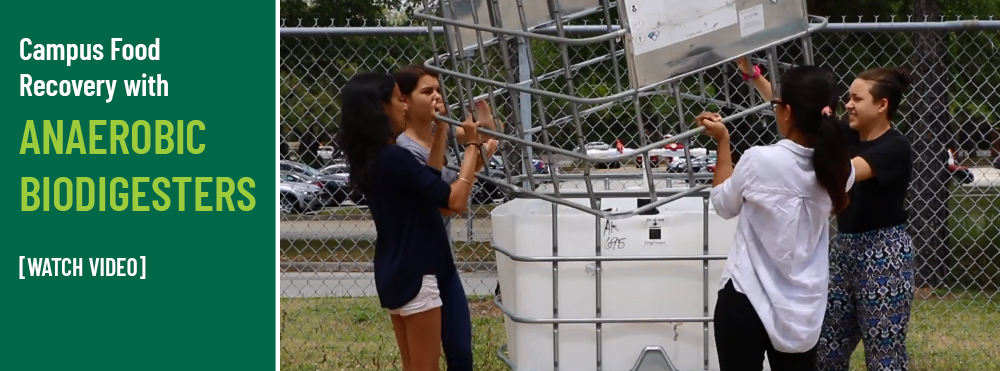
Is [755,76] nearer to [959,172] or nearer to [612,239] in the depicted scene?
[612,239]

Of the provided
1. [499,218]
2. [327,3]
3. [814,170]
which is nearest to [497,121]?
[499,218]

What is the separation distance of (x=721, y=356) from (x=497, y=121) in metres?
0.94

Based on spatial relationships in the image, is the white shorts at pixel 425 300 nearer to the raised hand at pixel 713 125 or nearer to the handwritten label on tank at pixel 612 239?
the handwritten label on tank at pixel 612 239

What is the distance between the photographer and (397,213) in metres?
3.54

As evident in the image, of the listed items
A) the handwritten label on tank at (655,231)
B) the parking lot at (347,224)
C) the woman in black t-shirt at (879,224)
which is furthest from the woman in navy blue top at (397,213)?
the parking lot at (347,224)

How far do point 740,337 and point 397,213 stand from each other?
112cm

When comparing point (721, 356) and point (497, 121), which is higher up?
point (497, 121)

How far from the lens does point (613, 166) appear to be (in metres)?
6.07

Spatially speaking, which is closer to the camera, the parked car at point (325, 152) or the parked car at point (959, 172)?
the parked car at point (325, 152)

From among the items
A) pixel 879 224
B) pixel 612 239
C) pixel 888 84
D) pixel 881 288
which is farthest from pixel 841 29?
pixel 612 239

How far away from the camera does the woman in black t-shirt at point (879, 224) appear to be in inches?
142
